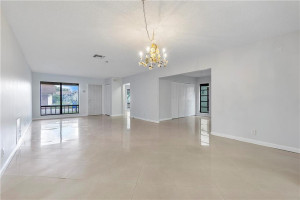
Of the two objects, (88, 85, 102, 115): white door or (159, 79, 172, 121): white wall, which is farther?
(88, 85, 102, 115): white door

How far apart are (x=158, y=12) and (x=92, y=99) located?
323 inches

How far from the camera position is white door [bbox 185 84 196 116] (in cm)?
833

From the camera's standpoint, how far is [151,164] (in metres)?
2.45

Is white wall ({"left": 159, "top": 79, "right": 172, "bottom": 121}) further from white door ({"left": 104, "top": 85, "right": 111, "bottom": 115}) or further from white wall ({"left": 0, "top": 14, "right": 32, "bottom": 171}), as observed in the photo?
white wall ({"left": 0, "top": 14, "right": 32, "bottom": 171})

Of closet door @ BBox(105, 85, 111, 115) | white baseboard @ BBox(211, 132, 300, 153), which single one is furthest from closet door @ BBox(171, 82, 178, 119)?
closet door @ BBox(105, 85, 111, 115)

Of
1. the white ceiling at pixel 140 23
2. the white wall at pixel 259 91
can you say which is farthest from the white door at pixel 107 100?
the white wall at pixel 259 91

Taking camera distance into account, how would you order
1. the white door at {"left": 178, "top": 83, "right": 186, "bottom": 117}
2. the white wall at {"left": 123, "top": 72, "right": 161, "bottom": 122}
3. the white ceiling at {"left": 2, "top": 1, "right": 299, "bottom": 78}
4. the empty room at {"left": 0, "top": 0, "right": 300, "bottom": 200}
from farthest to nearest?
the white door at {"left": 178, "top": 83, "right": 186, "bottom": 117}, the white wall at {"left": 123, "top": 72, "right": 161, "bottom": 122}, the white ceiling at {"left": 2, "top": 1, "right": 299, "bottom": 78}, the empty room at {"left": 0, "top": 0, "right": 300, "bottom": 200}

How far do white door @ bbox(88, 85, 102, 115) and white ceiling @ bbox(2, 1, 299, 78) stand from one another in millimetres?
5494

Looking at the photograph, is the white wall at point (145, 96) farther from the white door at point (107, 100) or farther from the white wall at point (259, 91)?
the white wall at point (259, 91)

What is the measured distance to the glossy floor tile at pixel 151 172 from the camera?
172 centimetres

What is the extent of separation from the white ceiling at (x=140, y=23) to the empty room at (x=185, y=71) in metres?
0.02

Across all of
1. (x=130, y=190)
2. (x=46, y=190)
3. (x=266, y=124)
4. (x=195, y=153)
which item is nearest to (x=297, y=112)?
(x=266, y=124)

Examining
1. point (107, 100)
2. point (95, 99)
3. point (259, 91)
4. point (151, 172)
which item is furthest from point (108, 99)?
point (259, 91)

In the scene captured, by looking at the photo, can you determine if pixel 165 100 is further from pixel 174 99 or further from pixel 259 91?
pixel 259 91
